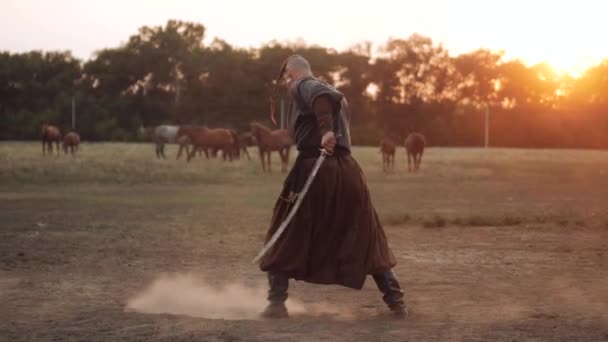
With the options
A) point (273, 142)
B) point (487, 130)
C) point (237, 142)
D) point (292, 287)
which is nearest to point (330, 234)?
point (292, 287)

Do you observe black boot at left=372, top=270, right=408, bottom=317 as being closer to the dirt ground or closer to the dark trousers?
the dark trousers

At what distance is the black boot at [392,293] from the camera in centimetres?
650

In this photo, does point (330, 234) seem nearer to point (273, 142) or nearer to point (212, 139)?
point (273, 142)

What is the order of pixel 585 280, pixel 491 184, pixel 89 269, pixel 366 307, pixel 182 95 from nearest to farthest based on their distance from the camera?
pixel 366 307, pixel 585 280, pixel 89 269, pixel 491 184, pixel 182 95

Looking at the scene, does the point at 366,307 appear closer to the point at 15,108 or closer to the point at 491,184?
the point at 491,184

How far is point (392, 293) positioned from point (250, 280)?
2.17m

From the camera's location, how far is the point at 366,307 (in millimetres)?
7000

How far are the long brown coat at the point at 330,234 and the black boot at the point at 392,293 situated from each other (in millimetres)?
135

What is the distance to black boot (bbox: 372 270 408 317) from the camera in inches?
256

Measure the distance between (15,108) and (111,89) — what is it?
8.64 meters


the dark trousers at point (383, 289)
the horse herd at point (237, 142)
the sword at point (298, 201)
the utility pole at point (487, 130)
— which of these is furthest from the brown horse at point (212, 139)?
the utility pole at point (487, 130)

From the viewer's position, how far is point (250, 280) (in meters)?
8.38

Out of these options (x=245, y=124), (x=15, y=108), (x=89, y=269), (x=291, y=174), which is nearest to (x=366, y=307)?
(x=291, y=174)

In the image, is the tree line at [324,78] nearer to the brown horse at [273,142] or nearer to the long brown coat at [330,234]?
the brown horse at [273,142]
